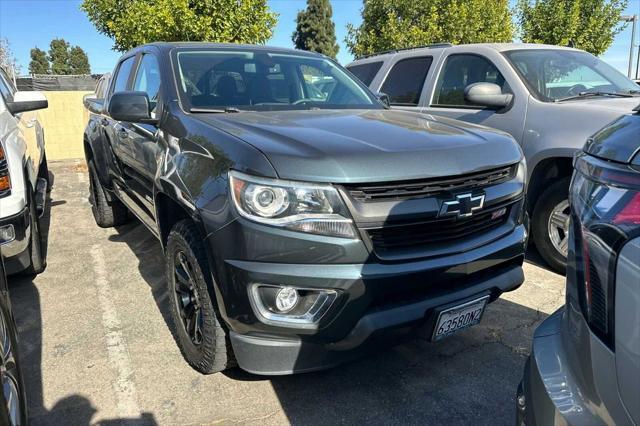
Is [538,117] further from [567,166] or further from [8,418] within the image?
[8,418]

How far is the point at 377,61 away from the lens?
235 inches

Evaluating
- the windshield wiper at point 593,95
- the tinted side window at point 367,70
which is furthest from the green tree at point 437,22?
the windshield wiper at point 593,95

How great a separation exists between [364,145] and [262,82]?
1486 millimetres

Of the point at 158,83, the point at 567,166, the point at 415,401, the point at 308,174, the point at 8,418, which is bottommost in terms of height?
the point at 415,401

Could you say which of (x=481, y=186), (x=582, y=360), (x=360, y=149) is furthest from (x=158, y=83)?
(x=582, y=360)

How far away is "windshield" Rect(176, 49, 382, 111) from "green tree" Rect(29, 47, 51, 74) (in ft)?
222

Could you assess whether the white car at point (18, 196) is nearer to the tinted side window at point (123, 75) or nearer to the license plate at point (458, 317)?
the tinted side window at point (123, 75)

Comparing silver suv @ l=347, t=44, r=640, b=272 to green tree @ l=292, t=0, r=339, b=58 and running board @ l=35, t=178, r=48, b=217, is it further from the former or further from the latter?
green tree @ l=292, t=0, r=339, b=58

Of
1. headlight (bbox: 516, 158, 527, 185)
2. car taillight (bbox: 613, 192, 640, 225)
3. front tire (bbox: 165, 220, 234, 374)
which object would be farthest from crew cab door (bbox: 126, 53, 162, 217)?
car taillight (bbox: 613, 192, 640, 225)

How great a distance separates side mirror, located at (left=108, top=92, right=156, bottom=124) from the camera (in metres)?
2.90

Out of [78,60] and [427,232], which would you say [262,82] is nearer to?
[427,232]

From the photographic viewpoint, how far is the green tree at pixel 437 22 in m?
18.0

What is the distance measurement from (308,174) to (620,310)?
120 cm

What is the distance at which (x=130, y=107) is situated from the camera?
2.91m
